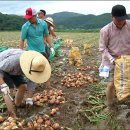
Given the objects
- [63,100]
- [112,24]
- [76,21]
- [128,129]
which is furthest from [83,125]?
[76,21]

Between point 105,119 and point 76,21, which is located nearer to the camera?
point 105,119

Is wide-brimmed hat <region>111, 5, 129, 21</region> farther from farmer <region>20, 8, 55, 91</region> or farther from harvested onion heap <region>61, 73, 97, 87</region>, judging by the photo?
harvested onion heap <region>61, 73, 97, 87</region>

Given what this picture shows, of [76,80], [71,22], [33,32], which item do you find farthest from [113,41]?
[71,22]

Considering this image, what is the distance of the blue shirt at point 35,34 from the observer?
6559 mm

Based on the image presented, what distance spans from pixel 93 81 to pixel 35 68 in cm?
283

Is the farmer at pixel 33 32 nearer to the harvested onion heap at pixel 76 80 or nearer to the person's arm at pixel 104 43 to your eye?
the harvested onion heap at pixel 76 80

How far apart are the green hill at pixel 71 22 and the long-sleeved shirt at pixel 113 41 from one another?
1721 inches

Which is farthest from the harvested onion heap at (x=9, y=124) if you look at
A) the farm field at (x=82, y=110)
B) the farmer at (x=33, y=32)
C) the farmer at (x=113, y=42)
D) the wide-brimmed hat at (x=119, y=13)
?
the farmer at (x=33, y=32)

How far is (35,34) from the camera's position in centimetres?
674

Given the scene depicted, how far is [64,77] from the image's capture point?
7.75 m

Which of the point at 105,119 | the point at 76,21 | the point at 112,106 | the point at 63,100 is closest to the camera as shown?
the point at 105,119

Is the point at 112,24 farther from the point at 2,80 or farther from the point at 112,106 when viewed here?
the point at 2,80

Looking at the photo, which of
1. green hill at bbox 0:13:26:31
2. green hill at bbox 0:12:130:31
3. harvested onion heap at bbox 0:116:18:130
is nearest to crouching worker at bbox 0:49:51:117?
harvested onion heap at bbox 0:116:18:130

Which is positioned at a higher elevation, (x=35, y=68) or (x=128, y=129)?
(x=35, y=68)
